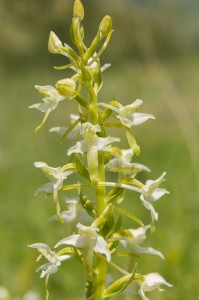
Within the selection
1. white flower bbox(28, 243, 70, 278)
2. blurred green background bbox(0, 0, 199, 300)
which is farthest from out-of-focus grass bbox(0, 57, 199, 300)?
white flower bbox(28, 243, 70, 278)

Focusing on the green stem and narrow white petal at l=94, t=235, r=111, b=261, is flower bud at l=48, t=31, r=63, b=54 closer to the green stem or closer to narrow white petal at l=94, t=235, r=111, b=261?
the green stem

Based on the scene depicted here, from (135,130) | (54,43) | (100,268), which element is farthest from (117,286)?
(135,130)

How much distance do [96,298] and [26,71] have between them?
24.7ft

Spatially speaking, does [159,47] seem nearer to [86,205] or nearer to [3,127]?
[3,127]

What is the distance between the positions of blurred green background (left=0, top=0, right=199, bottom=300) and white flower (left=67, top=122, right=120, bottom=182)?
5.3 inches

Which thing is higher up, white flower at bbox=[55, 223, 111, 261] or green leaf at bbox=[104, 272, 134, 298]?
white flower at bbox=[55, 223, 111, 261]

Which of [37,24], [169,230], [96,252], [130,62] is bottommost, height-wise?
[169,230]

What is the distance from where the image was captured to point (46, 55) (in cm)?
880

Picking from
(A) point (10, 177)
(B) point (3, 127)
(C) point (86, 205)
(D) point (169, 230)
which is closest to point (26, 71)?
(B) point (3, 127)

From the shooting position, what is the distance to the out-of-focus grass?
2439 mm

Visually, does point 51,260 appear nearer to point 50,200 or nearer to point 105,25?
point 105,25

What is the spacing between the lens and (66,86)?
130cm

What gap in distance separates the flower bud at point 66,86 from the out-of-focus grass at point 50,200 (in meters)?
0.43

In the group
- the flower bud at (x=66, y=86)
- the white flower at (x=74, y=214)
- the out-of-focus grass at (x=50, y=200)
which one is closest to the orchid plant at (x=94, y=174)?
the flower bud at (x=66, y=86)
